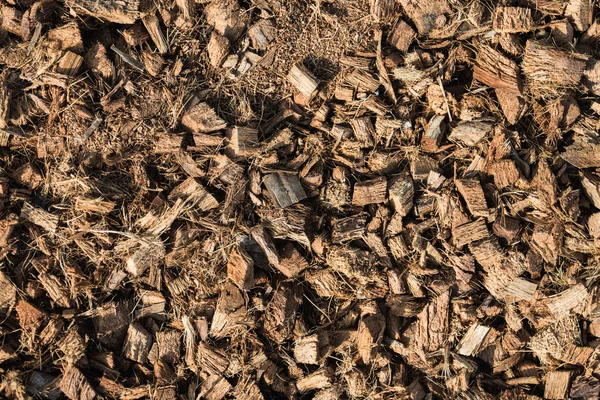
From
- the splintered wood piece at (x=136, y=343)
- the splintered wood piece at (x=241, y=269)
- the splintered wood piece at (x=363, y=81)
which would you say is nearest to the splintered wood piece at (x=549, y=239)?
the splintered wood piece at (x=363, y=81)

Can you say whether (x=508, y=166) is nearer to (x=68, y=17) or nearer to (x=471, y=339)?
(x=471, y=339)

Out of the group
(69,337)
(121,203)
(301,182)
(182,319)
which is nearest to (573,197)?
(301,182)

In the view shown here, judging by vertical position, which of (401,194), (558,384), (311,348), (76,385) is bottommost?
(76,385)

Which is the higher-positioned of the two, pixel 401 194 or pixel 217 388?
pixel 401 194

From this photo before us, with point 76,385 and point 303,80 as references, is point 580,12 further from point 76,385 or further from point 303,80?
point 76,385

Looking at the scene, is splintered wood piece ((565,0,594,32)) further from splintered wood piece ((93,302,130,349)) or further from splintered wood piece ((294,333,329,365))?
splintered wood piece ((93,302,130,349))

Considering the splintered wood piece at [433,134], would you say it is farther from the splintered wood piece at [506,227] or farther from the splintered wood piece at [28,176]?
the splintered wood piece at [28,176]

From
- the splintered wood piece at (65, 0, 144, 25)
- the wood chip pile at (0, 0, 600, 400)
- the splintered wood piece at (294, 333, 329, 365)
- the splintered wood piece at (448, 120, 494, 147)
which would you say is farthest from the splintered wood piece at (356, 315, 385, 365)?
the splintered wood piece at (65, 0, 144, 25)

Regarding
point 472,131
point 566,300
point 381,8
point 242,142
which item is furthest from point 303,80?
point 566,300
